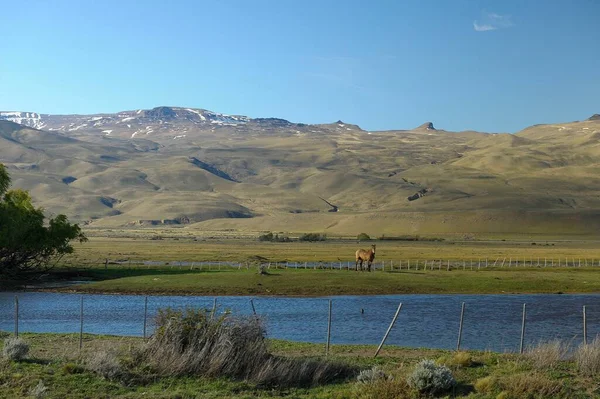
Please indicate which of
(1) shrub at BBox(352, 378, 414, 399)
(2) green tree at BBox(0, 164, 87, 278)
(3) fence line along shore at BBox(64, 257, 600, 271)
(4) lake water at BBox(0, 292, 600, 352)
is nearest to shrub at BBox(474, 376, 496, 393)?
(1) shrub at BBox(352, 378, 414, 399)

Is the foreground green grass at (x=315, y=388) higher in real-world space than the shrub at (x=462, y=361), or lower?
lower

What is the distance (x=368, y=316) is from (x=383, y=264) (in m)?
33.5

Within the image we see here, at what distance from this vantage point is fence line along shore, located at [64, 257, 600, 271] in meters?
71.9

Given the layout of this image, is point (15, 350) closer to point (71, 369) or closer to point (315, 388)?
point (71, 369)

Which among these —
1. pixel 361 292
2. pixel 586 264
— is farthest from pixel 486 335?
pixel 586 264

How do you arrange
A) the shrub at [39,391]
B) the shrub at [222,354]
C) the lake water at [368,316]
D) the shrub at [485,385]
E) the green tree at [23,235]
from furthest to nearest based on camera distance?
the green tree at [23,235] → the lake water at [368,316] → the shrub at [222,354] → the shrub at [485,385] → the shrub at [39,391]

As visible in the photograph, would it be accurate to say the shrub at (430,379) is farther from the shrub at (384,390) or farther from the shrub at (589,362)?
the shrub at (589,362)

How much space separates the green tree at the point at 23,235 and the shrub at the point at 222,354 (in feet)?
143

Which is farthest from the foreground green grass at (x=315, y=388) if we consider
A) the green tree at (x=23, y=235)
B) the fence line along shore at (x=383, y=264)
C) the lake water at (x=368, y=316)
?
the fence line along shore at (x=383, y=264)

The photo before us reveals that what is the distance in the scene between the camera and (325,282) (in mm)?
57719

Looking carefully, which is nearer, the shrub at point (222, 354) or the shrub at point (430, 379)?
the shrub at point (430, 379)

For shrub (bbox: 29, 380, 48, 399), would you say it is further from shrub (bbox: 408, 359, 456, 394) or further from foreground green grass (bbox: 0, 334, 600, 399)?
shrub (bbox: 408, 359, 456, 394)

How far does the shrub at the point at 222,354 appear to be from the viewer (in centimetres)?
2095

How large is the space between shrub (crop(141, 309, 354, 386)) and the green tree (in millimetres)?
43635
